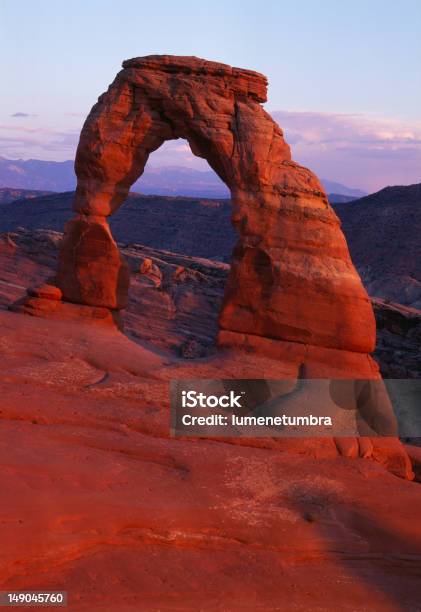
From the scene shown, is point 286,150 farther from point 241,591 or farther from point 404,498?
point 241,591

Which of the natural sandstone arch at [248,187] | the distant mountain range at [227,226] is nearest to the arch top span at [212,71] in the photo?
the natural sandstone arch at [248,187]

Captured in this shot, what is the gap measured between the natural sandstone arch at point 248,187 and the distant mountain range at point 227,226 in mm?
23497

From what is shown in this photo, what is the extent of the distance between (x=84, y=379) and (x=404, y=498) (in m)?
4.64

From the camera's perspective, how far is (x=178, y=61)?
12047mm

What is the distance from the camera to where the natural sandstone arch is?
451 inches

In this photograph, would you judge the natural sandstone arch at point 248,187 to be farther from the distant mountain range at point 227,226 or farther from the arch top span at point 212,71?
the distant mountain range at point 227,226

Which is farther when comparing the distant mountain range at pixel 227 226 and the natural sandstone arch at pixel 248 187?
the distant mountain range at pixel 227 226

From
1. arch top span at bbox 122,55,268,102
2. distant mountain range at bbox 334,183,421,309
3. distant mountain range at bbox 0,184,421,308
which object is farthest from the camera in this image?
distant mountain range at bbox 0,184,421,308

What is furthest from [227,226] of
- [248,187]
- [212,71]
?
[248,187]

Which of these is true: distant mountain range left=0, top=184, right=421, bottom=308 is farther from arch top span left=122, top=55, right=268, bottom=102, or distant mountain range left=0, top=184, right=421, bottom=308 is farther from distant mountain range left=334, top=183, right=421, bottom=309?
arch top span left=122, top=55, right=268, bottom=102

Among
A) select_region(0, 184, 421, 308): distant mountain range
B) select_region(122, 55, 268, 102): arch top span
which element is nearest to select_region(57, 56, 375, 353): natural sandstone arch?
select_region(122, 55, 268, 102): arch top span

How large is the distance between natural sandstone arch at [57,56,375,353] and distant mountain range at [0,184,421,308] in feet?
77.1

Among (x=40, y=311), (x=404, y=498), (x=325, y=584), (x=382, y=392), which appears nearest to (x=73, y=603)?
(x=325, y=584)

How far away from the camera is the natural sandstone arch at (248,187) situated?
11453mm
